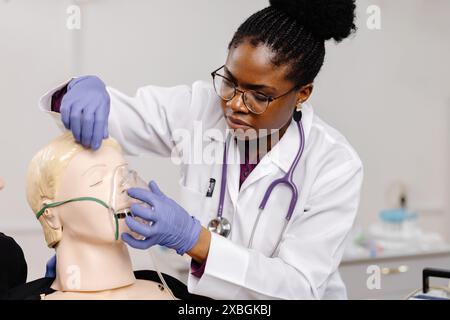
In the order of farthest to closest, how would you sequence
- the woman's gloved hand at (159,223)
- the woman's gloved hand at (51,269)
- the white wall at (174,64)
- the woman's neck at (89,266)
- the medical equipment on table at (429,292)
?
the white wall at (174,64) < the medical equipment on table at (429,292) < the woman's gloved hand at (51,269) < the woman's neck at (89,266) < the woman's gloved hand at (159,223)

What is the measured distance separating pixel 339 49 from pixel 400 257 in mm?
925

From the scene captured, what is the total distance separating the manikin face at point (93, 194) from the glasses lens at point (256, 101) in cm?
30

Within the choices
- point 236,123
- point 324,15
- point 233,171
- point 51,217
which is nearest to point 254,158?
point 233,171

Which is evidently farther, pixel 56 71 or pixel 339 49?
pixel 339 49

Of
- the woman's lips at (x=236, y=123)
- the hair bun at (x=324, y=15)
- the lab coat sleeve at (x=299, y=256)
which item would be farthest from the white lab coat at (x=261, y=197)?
the hair bun at (x=324, y=15)

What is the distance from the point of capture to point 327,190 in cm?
131

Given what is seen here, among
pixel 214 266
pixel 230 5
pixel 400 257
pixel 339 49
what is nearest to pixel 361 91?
pixel 339 49

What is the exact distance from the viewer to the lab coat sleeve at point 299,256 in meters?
1.22

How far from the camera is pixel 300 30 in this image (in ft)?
4.24

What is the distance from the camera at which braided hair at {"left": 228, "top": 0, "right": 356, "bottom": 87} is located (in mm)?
1245

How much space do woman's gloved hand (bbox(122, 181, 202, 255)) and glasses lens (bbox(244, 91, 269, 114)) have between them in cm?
28

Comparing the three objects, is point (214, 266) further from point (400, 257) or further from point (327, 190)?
point (400, 257)

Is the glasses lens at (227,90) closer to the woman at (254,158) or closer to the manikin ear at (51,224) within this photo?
the woman at (254,158)

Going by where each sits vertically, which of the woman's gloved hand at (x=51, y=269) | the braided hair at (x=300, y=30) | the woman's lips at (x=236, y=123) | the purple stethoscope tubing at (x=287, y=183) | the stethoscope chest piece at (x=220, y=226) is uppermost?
the braided hair at (x=300, y=30)
